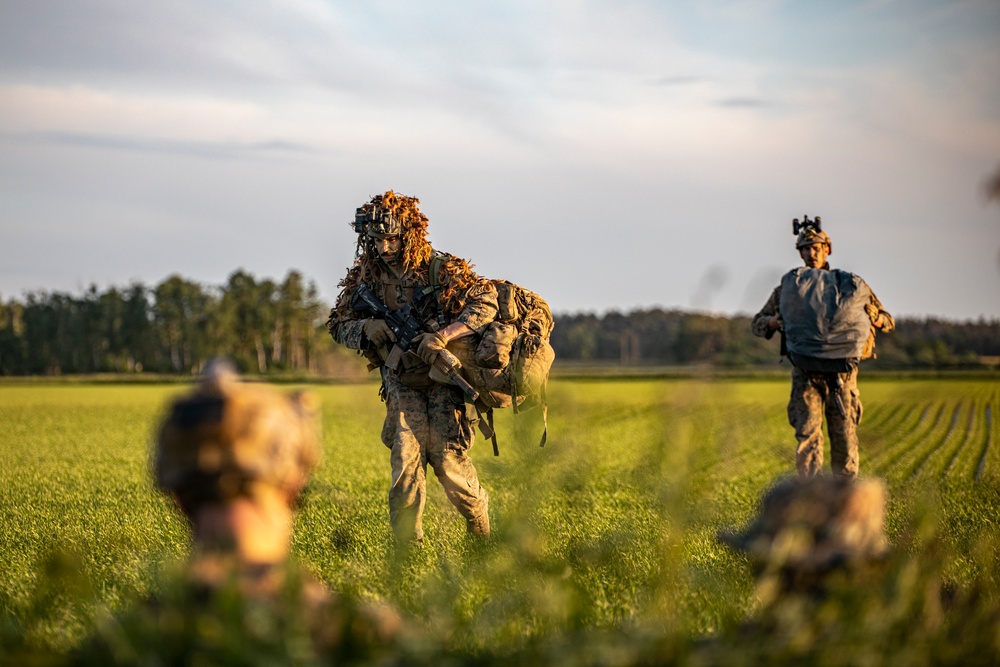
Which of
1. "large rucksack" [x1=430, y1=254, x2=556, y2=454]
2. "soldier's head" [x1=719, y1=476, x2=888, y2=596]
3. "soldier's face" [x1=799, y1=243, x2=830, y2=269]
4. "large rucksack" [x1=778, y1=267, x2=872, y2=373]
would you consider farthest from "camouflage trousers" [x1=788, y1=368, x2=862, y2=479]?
"soldier's head" [x1=719, y1=476, x2=888, y2=596]

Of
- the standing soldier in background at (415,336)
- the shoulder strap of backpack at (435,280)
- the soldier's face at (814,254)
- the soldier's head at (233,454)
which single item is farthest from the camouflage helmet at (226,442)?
the soldier's face at (814,254)

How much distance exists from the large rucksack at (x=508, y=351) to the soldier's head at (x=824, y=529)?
4164 millimetres

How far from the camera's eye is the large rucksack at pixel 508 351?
7777 millimetres

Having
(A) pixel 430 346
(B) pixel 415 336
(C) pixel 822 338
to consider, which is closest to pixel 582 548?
(A) pixel 430 346

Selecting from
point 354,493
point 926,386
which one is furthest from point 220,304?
point 926,386

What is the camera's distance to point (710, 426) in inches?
130

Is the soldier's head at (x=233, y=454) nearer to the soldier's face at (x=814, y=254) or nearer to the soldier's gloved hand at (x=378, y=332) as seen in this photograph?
the soldier's gloved hand at (x=378, y=332)

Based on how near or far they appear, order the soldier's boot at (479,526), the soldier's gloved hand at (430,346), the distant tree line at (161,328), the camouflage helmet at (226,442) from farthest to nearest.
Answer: the distant tree line at (161,328)
the soldier's boot at (479,526)
the soldier's gloved hand at (430,346)
the camouflage helmet at (226,442)

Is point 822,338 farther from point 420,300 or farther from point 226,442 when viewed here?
point 226,442

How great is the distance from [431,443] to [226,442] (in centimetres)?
532

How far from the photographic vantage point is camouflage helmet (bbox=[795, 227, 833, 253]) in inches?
384

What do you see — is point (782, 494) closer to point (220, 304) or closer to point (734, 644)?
point (734, 644)

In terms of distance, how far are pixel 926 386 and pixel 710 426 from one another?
1.20 metres

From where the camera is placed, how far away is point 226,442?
2.90 meters
